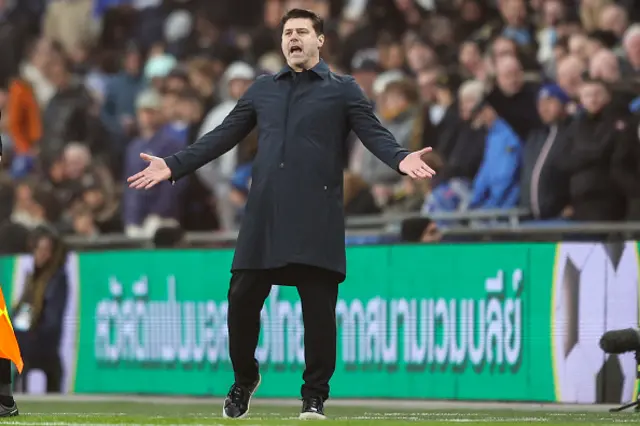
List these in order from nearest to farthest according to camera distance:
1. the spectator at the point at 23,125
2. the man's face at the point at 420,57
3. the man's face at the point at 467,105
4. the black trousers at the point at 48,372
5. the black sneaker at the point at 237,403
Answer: the black sneaker at the point at 237,403
the black trousers at the point at 48,372
the man's face at the point at 467,105
the man's face at the point at 420,57
the spectator at the point at 23,125

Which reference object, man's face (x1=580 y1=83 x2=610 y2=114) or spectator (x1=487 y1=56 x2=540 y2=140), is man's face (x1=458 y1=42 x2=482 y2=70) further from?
man's face (x1=580 y1=83 x2=610 y2=114)

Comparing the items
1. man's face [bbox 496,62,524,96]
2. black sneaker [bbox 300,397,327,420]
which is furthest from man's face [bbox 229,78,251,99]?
black sneaker [bbox 300,397,327,420]

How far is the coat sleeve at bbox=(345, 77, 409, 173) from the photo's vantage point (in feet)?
35.6

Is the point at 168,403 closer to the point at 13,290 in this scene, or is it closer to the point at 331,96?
the point at 13,290

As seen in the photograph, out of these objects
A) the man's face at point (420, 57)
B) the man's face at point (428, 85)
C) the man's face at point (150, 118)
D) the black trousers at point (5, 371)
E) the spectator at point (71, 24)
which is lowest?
the black trousers at point (5, 371)

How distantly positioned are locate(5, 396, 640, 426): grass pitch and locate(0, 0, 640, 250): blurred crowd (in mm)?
2215

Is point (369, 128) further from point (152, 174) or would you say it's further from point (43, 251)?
point (43, 251)

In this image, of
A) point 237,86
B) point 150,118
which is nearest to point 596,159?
point 237,86

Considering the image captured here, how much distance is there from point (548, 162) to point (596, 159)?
637 mm

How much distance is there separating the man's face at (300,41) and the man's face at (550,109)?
20.4 feet

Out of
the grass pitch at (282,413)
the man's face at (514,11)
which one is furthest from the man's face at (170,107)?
the grass pitch at (282,413)

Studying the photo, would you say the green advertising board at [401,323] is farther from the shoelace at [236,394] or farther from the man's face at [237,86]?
the shoelace at [236,394]

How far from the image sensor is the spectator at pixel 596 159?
1603 cm

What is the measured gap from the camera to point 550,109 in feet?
55.5
